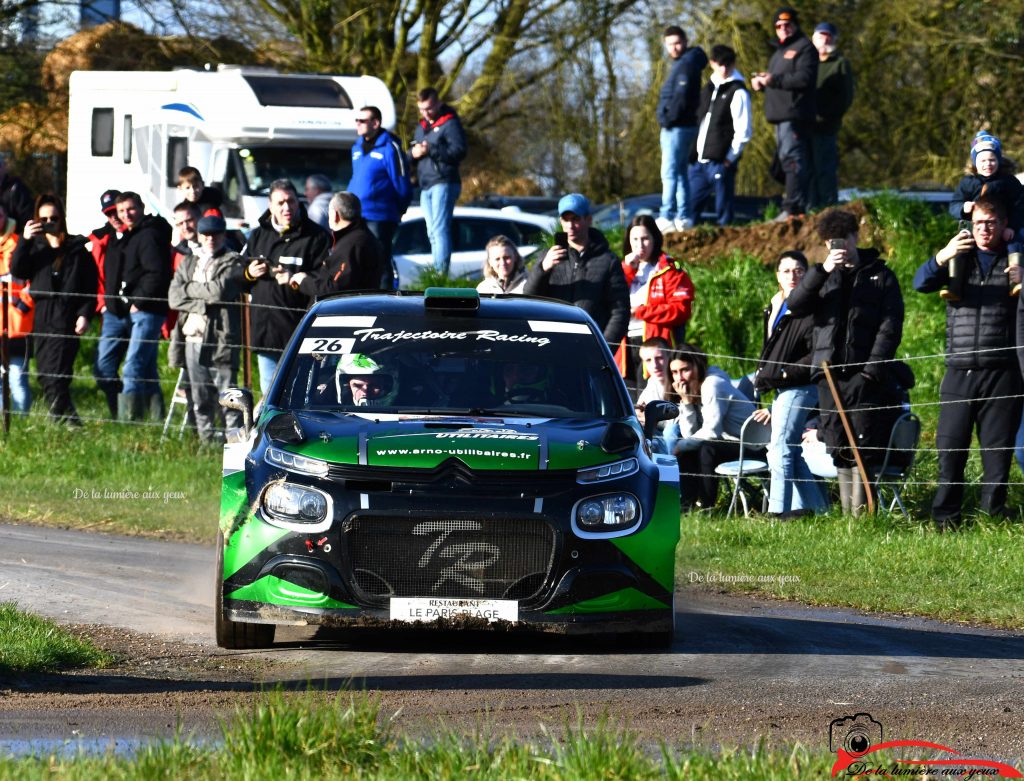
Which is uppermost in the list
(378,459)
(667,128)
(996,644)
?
(667,128)

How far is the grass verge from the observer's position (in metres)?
10.8

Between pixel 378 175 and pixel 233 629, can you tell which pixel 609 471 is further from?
pixel 378 175

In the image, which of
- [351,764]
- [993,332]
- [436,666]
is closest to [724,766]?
[351,764]

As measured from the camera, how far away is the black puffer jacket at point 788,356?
13.6 m

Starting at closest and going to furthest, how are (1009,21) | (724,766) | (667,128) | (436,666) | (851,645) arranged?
(724,766)
(436,666)
(851,645)
(667,128)
(1009,21)

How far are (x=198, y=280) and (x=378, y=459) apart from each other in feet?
28.3

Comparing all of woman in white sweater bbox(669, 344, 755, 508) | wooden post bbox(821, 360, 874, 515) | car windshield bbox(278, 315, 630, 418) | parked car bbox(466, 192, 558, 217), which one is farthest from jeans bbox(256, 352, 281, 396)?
parked car bbox(466, 192, 558, 217)

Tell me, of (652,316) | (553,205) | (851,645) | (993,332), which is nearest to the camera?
(851,645)

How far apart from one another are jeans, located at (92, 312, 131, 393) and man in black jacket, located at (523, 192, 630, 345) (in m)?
5.06

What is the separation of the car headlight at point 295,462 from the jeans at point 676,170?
12.8m

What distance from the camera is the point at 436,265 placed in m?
20.9

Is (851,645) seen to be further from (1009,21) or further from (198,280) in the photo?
(1009,21)

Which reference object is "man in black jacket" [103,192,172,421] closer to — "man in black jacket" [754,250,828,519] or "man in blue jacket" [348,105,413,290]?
"man in blue jacket" [348,105,413,290]

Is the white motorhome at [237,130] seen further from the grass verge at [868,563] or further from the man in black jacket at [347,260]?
the grass verge at [868,563]
